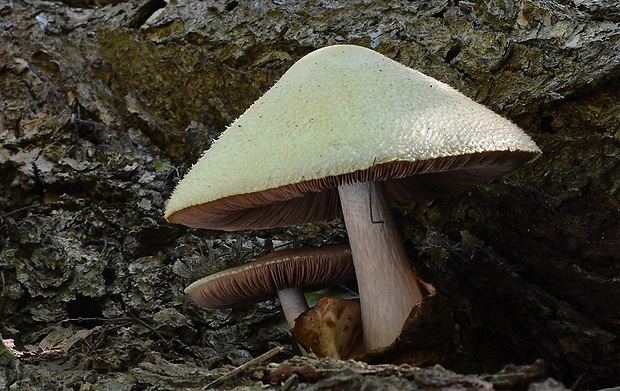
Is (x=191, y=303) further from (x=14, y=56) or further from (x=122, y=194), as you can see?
(x=14, y=56)

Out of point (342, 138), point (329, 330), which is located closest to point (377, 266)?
point (329, 330)

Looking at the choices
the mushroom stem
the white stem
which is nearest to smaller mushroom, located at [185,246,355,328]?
the white stem

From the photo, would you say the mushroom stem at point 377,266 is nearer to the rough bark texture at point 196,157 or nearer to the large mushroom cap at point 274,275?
the large mushroom cap at point 274,275

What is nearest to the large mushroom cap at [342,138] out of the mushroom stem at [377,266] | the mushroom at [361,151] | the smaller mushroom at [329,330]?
the mushroom at [361,151]

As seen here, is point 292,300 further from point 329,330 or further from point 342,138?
point 342,138

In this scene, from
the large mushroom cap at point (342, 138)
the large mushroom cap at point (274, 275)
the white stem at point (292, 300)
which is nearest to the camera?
the large mushroom cap at point (342, 138)

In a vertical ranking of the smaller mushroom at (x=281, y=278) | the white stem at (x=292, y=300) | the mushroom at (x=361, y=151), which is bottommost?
the white stem at (x=292, y=300)

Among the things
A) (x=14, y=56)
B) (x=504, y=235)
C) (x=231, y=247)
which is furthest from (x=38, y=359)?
(x=14, y=56)

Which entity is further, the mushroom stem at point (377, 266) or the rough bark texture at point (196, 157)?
the rough bark texture at point (196, 157)
